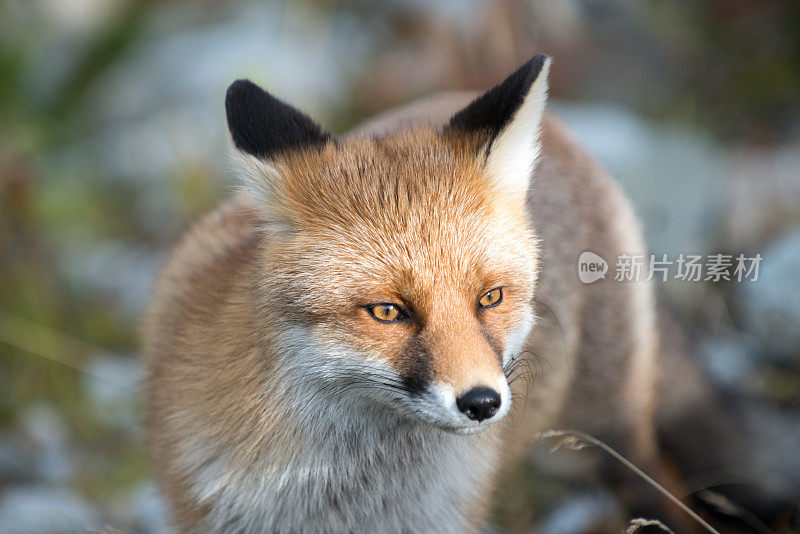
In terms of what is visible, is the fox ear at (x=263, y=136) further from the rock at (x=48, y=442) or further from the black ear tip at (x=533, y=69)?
the rock at (x=48, y=442)

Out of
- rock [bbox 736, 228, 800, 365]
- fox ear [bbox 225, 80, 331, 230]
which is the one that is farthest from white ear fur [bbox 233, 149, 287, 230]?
rock [bbox 736, 228, 800, 365]

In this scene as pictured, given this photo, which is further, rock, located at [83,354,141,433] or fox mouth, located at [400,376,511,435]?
rock, located at [83,354,141,433]

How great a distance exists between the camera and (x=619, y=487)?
13.7 feet

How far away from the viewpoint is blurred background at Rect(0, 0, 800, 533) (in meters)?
4.73

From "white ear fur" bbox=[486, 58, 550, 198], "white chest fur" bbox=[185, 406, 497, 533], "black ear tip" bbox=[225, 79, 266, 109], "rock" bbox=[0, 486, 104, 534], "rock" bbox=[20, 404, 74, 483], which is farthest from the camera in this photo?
"rock" bbox=[20, 404, 74, 483]

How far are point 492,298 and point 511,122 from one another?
0.61m

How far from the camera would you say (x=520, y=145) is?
8.91 feet

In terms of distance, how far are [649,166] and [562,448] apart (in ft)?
9.45

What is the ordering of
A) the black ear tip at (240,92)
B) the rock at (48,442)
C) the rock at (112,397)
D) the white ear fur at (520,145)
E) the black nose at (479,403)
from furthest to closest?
the rock at (112,397) → the rock at (48,442) → the white ear fur at (520,145) → the black ear tip at (240,92) → the black nose at (479,403)

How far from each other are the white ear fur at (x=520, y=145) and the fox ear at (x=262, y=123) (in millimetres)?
624

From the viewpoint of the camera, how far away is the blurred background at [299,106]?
4.73 meters

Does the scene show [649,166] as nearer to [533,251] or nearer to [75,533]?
[533,251]

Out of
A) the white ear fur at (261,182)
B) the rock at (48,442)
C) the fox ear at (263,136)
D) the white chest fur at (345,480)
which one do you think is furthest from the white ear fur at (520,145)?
the rock at (48,442)

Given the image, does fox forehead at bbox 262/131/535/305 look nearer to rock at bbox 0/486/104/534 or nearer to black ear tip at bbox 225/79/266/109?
black ear tip at bbox 225/79/266/109
